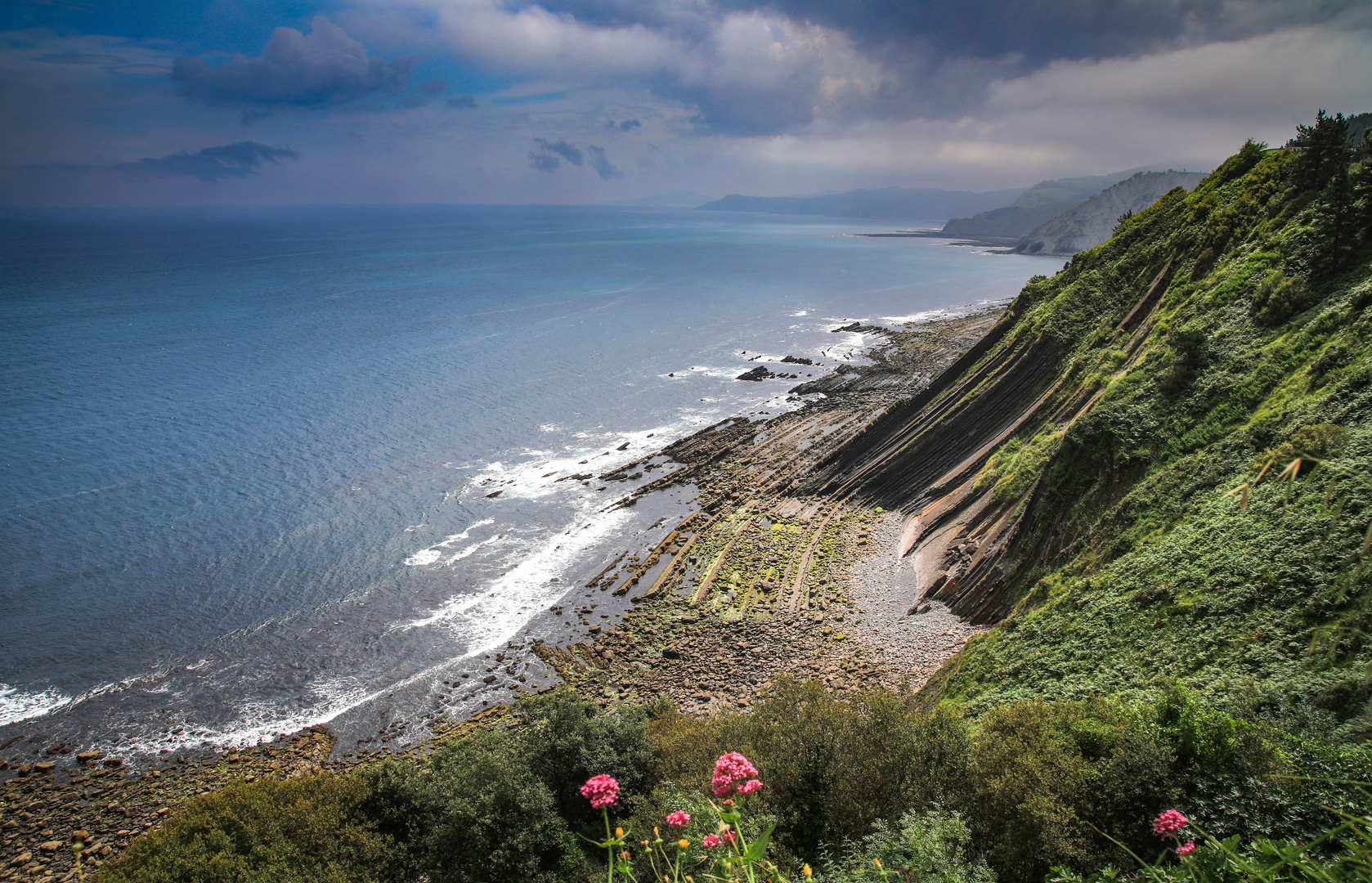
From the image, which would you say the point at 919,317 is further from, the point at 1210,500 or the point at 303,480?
the point at 303,480

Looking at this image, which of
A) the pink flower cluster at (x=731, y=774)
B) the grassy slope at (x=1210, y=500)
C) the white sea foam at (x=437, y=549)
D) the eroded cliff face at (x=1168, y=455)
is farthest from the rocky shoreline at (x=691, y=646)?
the pink flower cluster at (x=731, y=774)

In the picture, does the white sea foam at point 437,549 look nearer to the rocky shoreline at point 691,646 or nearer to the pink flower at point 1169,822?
the rocky shoreline at point 691,646

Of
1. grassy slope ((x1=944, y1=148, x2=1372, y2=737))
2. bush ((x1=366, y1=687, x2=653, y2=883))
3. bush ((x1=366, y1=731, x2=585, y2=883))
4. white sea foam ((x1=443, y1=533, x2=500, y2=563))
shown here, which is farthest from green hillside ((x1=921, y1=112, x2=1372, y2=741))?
white sea foam ((x1=443, y1=533, x2=500, y2=563))

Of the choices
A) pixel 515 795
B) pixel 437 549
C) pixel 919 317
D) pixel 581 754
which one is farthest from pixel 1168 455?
pixel 919 317

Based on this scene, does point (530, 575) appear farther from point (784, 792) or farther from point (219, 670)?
point (784, 792)

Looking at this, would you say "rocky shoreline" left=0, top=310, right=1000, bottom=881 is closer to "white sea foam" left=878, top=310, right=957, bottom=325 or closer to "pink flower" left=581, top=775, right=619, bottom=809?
"pink flower" left=581, top=775, right=619, bottom=809

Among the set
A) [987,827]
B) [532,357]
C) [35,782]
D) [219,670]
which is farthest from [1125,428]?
[532,357]
